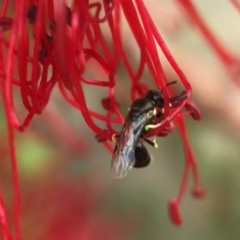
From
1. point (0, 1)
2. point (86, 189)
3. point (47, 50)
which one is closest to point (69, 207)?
point (86, 189)

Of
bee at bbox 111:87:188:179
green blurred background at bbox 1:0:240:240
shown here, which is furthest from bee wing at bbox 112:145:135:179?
green blurred background at bbox 1:0:240:240

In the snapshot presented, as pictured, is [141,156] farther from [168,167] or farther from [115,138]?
[168,167]

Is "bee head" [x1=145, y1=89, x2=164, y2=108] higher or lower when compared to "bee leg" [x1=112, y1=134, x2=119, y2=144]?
higher

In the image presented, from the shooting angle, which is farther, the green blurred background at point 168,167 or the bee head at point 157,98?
the green blurred background at point 168,167

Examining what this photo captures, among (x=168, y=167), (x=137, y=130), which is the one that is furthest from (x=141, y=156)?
(x=168, y=167)

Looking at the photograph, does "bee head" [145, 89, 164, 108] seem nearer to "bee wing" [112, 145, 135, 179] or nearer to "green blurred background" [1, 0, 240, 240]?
"bee wing" [112, 145, 135, 179]

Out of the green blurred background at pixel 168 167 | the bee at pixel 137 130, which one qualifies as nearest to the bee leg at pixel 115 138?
the bee at pixel 137 130

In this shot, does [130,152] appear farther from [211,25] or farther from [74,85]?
[211,25]

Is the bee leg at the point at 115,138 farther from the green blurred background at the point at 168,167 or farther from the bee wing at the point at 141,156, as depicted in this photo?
the green blurred background at the point at 168,167

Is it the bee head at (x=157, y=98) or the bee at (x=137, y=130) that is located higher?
the bee head at (x=157, y=98)
